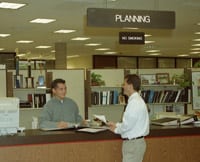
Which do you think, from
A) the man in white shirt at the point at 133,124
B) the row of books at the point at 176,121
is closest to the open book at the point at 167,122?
the row of books at the point at 176,121

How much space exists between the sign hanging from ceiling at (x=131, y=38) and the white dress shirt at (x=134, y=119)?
11.6 ft

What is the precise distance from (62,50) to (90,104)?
7482 millimetres

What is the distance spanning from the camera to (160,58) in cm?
2603

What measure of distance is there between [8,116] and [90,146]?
0.98 metres

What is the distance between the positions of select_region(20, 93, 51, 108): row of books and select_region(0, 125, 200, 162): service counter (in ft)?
14.0

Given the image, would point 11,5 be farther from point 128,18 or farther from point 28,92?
point 128,18

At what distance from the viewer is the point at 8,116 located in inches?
181

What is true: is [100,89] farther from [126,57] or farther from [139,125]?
[126,57]

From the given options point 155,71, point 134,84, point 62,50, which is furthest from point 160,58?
point 134,84

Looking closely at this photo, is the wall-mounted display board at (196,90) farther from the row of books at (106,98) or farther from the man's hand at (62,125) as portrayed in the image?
the man's hand at (62,125)

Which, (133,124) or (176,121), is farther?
(176,121)

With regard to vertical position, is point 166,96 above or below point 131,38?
below

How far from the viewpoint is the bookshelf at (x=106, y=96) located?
9992 millimetres

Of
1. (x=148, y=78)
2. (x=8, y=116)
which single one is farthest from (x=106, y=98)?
(x=8, y=116)
